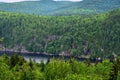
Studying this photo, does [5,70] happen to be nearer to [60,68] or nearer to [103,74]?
[60,68]

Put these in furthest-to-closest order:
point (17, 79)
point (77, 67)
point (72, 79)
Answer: point (77, 67)
point (17, 79)
point (72, 79)

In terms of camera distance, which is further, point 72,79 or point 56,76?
point 56,76

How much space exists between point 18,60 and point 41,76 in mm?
19438

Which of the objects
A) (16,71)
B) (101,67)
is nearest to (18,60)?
(16,71)

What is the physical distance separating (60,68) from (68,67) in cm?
400

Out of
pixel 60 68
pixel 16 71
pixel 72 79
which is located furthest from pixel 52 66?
pixel 72 79

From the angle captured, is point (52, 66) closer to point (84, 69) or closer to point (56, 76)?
point (56, 76)

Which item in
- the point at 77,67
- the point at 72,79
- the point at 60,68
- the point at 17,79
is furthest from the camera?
the point at 77,67

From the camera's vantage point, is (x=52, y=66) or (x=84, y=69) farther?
(x=84, y=69)

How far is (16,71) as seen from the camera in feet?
437

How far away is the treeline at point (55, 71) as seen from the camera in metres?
118

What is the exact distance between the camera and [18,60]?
14350 centimetres

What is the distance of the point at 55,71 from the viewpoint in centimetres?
13050

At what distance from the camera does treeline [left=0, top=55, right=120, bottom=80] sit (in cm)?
11781
